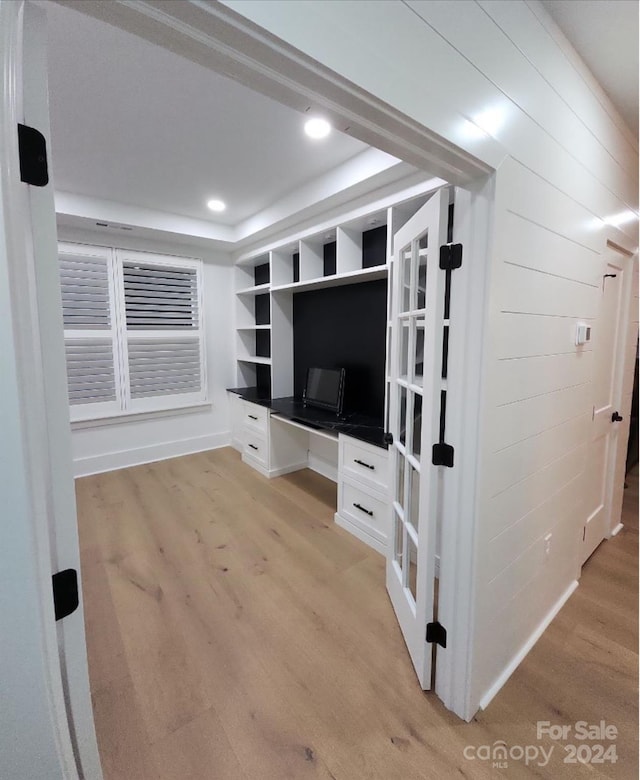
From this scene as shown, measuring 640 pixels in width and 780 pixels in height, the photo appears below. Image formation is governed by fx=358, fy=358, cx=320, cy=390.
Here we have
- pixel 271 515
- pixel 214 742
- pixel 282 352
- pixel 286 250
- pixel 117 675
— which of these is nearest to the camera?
pixel 214 742

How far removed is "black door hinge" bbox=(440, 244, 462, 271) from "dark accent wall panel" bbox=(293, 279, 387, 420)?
5.38 ft

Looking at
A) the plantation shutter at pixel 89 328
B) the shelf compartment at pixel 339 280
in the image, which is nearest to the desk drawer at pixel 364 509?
the shelf compartment at pixel 339 280

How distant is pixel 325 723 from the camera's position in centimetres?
140

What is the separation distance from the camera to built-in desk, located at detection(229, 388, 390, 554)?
8.18 feet

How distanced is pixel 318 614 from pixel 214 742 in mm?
720

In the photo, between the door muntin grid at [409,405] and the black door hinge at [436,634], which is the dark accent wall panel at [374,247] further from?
the black door hinge at [436,634]

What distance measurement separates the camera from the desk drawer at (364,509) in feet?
8.13

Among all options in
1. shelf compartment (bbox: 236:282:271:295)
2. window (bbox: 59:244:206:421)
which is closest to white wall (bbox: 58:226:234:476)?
window (bbox: 59:244:206:421)

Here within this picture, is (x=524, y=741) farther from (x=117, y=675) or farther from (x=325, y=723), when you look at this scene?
(x=117, y=675)

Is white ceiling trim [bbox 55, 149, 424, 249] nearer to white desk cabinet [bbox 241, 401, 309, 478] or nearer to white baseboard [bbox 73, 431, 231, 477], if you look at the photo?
white desk cabinet [bbox 241, 401, 309, 478]

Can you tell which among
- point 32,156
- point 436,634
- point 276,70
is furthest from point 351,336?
point 32,156

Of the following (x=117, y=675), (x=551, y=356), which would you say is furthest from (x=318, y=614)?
(x=551, y=356)

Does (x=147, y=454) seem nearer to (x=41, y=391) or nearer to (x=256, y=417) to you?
(x=256, y=417)

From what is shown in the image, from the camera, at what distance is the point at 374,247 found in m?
2.95
